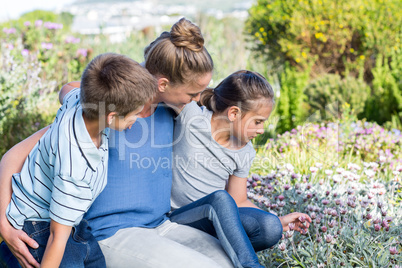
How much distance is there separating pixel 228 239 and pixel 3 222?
1.00 meters

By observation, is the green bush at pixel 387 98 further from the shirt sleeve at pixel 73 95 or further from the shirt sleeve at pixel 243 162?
the shirt sleeve at pixel 73 95

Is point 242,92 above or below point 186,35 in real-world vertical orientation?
below

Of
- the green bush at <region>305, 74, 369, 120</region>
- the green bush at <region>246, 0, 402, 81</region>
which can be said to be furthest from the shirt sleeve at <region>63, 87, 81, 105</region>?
the green bush at <region>246, 0, 402, 81</region>

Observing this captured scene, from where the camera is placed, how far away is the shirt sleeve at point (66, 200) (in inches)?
64.7

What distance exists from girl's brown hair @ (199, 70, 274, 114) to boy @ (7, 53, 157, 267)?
0.70 m

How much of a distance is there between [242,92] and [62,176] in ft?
3.74

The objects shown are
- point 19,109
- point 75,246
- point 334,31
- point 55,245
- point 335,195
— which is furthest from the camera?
point 334,31

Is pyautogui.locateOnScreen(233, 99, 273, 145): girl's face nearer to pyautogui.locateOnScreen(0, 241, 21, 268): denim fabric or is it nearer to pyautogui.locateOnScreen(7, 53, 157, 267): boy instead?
pyautogui.locateOnScreen(7, 53, 157, 267): boy

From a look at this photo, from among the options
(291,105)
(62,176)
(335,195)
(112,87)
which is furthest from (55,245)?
(291,105)

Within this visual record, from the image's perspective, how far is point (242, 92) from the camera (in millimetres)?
2369

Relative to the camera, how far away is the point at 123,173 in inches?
80.0

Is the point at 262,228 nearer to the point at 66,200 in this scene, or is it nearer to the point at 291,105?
the point at 66,200

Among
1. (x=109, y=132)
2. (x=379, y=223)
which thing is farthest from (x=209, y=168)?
(x=379, y=223)

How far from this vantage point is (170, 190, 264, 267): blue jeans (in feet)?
6.09
